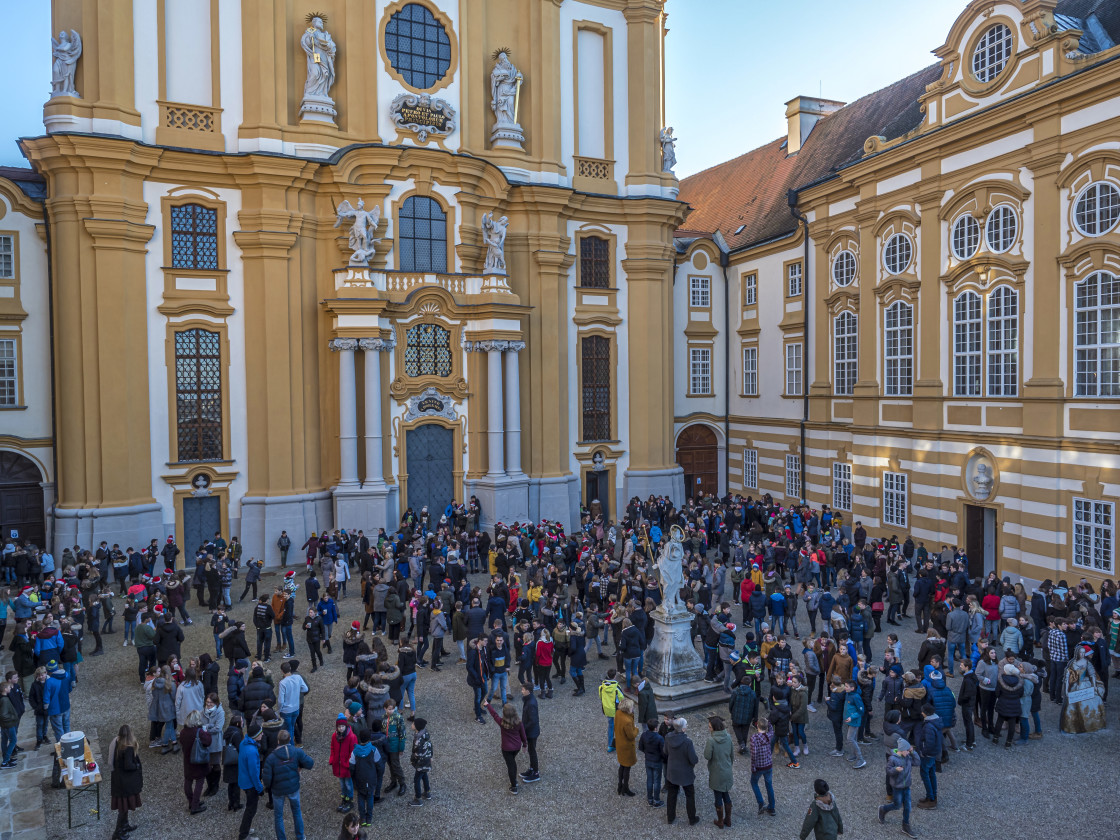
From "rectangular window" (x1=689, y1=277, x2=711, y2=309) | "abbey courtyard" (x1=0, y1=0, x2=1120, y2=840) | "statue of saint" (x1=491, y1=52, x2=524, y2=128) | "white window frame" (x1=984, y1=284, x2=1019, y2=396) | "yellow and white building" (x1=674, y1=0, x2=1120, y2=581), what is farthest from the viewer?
"rectangular window" (x1=689, y1=277, x2=711, y2=309)

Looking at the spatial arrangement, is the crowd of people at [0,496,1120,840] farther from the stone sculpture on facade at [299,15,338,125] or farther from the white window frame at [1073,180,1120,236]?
the stone sculpture on facade at [299,15,338,125]

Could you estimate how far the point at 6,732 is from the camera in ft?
38.7

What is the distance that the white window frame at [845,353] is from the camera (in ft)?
93.7

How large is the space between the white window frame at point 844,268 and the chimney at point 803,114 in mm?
10493

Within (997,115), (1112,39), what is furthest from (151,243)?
(1112,39)

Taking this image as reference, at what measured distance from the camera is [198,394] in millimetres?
25484

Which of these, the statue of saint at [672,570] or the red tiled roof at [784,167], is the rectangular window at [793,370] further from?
the statue of saint at [672,570]

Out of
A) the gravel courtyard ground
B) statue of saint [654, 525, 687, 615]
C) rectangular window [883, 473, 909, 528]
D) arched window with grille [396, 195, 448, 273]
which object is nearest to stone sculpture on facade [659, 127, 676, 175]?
arched window with grille [396, 195, 448, 273]

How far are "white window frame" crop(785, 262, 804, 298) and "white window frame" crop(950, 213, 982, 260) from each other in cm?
782

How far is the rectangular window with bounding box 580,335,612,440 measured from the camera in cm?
3159

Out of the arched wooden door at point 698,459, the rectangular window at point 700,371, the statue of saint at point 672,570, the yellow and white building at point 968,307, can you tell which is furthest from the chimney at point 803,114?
the statue of saint at point 672,570

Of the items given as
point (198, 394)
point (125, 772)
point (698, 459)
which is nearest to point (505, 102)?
point (198, 394)

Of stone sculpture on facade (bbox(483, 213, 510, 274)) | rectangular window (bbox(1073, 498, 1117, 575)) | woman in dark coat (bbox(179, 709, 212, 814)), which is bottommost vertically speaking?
woman in dark coat (bbox(179, 709, 212, 814))

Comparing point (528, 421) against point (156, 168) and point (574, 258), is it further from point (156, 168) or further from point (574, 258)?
point (156, 168)
